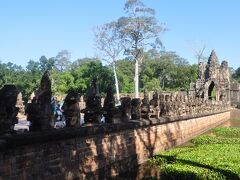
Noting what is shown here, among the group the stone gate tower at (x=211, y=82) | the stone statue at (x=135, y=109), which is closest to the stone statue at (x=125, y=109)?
the stone statue at (x=135, y=109)

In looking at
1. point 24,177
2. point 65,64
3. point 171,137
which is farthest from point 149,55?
point 24,177

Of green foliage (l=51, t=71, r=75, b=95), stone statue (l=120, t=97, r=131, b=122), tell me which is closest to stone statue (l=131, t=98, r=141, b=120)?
stone statue (l=120, t=97, r=131, b=122)

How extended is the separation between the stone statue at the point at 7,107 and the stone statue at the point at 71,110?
225cm

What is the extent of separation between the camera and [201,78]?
4356 centimetres

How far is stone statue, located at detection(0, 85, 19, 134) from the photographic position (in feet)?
22.5

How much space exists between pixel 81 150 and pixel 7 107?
9.87 feet

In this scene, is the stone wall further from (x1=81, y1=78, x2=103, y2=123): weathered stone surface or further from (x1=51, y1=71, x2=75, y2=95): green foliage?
(x1=51, y1=71, x2=75, y2=95): green foliage

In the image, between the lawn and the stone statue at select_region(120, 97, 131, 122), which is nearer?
the lawn

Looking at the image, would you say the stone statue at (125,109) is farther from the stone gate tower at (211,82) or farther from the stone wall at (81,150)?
the stone gate tower at (211,82)

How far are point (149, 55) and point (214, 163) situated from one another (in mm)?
65391

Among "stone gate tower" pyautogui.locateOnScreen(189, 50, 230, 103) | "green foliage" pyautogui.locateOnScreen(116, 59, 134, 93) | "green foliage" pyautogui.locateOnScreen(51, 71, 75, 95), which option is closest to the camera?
"stone gate tower" pyautogui.locateOnScreen(189, 50, 230, 103)

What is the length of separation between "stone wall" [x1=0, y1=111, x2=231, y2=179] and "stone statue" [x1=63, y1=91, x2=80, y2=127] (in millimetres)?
215

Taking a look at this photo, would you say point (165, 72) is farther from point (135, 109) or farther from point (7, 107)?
point (7, 107)

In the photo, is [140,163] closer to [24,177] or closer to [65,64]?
[24,177]
